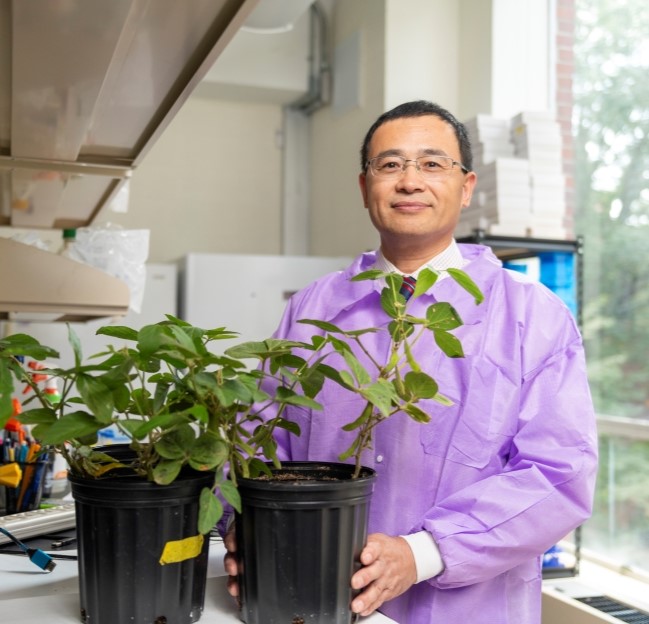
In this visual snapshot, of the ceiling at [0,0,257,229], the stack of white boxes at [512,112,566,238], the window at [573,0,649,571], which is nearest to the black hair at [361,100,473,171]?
the ceiling at [0,0,257,229]

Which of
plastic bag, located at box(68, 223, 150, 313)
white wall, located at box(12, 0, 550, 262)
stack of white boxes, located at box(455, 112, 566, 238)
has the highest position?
white wall, located at box(12, 0, 550, 262)

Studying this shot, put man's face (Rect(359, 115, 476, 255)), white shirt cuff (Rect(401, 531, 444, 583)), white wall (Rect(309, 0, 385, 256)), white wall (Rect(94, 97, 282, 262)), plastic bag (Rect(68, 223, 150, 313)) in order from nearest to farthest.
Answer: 1. white shirt cuff (Rect(401, 531, 444, 583))
2. man's face (Rect(359, 115, 476, 255))
3. plastic bag (Rect(68, 223, 150, 313))
4. white wall (Rect(309, 0, 385, 256))
5. white wall (Rect(94, 97, 282, 262))

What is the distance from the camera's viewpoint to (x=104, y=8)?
0.86 metres

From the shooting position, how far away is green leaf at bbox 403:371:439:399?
93cm

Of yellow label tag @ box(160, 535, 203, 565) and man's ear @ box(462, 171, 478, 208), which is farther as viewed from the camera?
man's ear @ box(462, 171, 478, 208)

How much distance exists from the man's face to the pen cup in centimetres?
92

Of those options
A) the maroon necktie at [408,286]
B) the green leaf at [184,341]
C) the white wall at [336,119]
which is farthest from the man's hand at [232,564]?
the white wall at [336,119]

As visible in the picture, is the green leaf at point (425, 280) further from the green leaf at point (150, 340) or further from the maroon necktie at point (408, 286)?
the maroon necktie at point (408, 286)

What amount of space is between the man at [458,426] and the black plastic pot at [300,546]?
65 mm

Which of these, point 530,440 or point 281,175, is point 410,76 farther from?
point 530,440

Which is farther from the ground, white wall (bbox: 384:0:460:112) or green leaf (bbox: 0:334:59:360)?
white wall (bbox: 384:0:460:112)

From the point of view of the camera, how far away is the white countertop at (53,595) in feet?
3.21

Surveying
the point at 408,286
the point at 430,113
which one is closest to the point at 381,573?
the point at 408,286

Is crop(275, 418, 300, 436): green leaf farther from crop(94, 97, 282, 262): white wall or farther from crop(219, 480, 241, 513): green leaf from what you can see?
crop(94, 97, 282, 262): white wall
